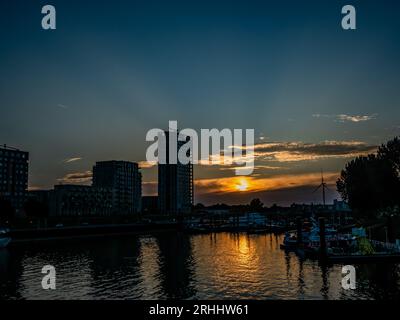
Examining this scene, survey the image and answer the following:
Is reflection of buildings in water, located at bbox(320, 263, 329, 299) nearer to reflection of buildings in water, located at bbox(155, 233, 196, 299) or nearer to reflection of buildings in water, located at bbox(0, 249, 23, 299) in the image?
reflection of buildings in water, located at bbox(155, 233, 196, 299)

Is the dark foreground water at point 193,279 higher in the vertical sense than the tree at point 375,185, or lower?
lower

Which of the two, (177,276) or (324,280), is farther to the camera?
(177,276)

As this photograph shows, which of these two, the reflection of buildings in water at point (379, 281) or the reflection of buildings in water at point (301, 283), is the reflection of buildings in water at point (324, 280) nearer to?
the reflection of buildings in water at point (301, 283)

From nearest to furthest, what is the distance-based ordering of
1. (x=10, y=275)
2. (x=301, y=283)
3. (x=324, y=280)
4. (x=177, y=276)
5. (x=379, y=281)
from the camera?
1. (x=379, y=281)
2. (x=301, y=283)
3. (x=324, y=280)
4. (x=177, y=276)
5. (x=10, y=275)

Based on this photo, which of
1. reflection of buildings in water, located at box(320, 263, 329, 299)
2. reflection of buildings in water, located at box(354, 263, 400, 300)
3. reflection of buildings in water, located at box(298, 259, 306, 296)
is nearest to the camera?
reflection of buildings in water, located at box(354, 263, 400, 300)

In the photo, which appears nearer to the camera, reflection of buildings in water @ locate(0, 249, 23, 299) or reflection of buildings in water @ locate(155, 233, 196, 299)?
reflection of buildings in water @ locate(155, 233, 196, 299)

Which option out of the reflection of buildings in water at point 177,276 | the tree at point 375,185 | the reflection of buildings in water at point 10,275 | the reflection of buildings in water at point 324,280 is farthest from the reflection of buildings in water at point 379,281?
the reflection of buildings in water at point 10,275

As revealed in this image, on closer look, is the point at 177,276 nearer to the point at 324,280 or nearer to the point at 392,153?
the point at 324,280

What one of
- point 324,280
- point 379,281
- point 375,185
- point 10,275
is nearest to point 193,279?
point 324,280

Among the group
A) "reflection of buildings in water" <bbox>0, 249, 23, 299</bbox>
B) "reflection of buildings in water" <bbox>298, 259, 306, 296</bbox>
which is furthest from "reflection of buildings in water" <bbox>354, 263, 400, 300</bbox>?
"reflection of buildings in water" <bbox>0, 249, 23, 299</bbox>

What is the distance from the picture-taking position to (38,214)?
562 ft

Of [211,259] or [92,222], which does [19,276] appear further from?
[92,222]
